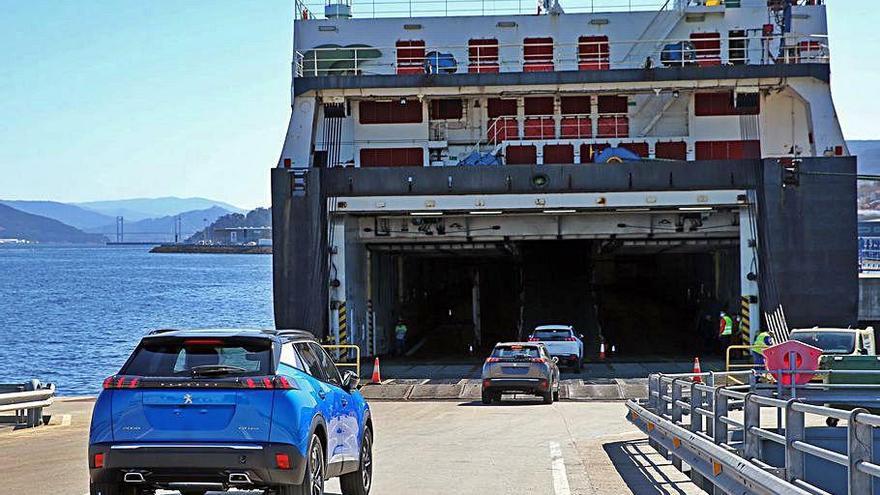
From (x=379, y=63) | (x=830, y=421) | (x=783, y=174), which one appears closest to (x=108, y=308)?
(x=379, y=63)

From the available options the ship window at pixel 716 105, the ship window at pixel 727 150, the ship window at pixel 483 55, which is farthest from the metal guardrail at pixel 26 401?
the ship window at pixel 716 105

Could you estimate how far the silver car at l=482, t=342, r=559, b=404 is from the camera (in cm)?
2895

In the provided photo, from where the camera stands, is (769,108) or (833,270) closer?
(833,270)

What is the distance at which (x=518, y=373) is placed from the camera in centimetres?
2898

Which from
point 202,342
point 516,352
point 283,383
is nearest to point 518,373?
point 516,352

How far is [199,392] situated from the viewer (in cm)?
1043

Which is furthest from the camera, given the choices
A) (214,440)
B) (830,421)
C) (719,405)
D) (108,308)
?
(108,308)

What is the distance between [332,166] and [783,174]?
46.8 feet

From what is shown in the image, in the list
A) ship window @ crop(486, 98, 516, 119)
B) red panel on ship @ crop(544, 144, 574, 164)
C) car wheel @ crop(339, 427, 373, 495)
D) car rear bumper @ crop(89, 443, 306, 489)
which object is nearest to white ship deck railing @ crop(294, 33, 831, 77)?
ship window @ crop(486, 98, 516, 119)

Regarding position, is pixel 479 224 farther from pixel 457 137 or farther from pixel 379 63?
pixel 379 63

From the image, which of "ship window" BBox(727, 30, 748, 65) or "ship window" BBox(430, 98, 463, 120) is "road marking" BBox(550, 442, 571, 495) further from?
"ship window" BBox(727, 30, 748, 65)

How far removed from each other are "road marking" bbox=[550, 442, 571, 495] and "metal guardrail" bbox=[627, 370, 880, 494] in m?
1.27

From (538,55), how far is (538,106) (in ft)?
6.11

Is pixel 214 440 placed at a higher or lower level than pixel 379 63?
lower
